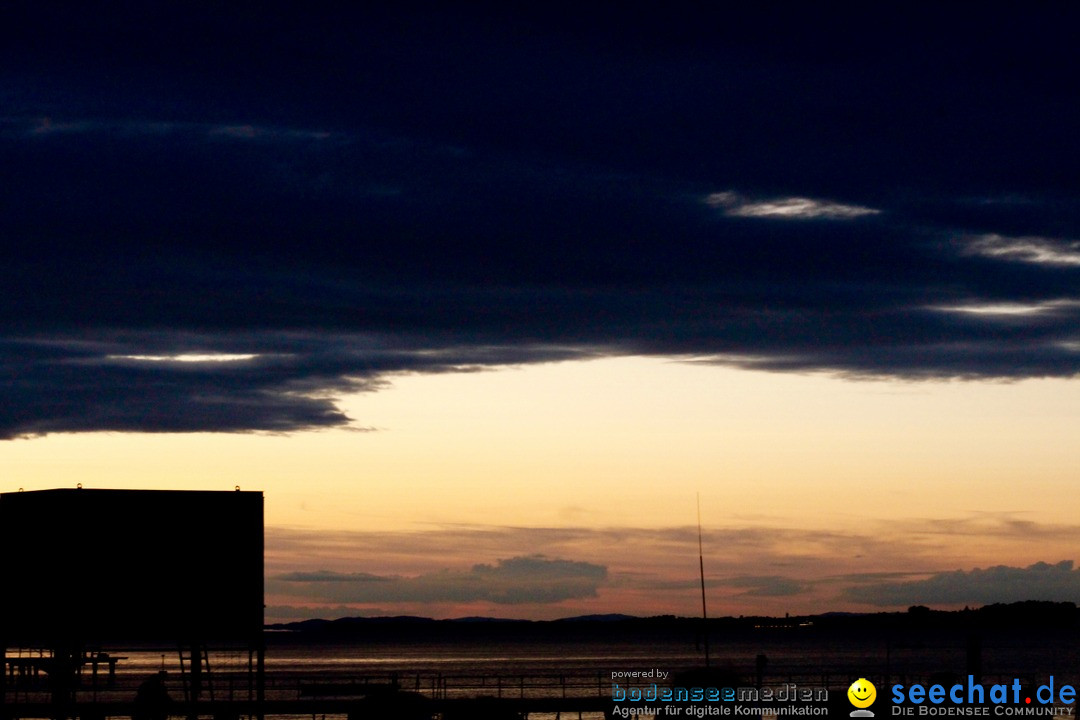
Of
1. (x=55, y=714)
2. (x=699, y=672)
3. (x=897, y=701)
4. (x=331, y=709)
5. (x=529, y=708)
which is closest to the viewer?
(x=699, y=672)

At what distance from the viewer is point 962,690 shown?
34344 mm

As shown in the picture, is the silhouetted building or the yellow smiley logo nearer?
the yellow smiley logo

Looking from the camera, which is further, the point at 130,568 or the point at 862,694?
the point at 130,568

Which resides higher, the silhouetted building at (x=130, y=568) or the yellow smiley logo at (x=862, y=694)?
the silhouetted building at (x=130, y=568)

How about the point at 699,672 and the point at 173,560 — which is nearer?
the point at 699,672

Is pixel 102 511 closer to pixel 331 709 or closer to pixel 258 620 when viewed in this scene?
pixel 258 620

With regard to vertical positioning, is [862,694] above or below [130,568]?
below

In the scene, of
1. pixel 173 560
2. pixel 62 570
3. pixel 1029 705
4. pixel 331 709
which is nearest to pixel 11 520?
pixel 62 570

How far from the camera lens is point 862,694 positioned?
27.5m

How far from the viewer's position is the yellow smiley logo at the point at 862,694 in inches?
1057

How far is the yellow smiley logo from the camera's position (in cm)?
2684

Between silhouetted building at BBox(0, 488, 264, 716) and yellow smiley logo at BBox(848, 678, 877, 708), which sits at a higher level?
silhouetted building at BBox(0, 488, 264, 716)

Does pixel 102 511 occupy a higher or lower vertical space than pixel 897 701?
higher

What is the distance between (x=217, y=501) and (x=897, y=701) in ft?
64.4
